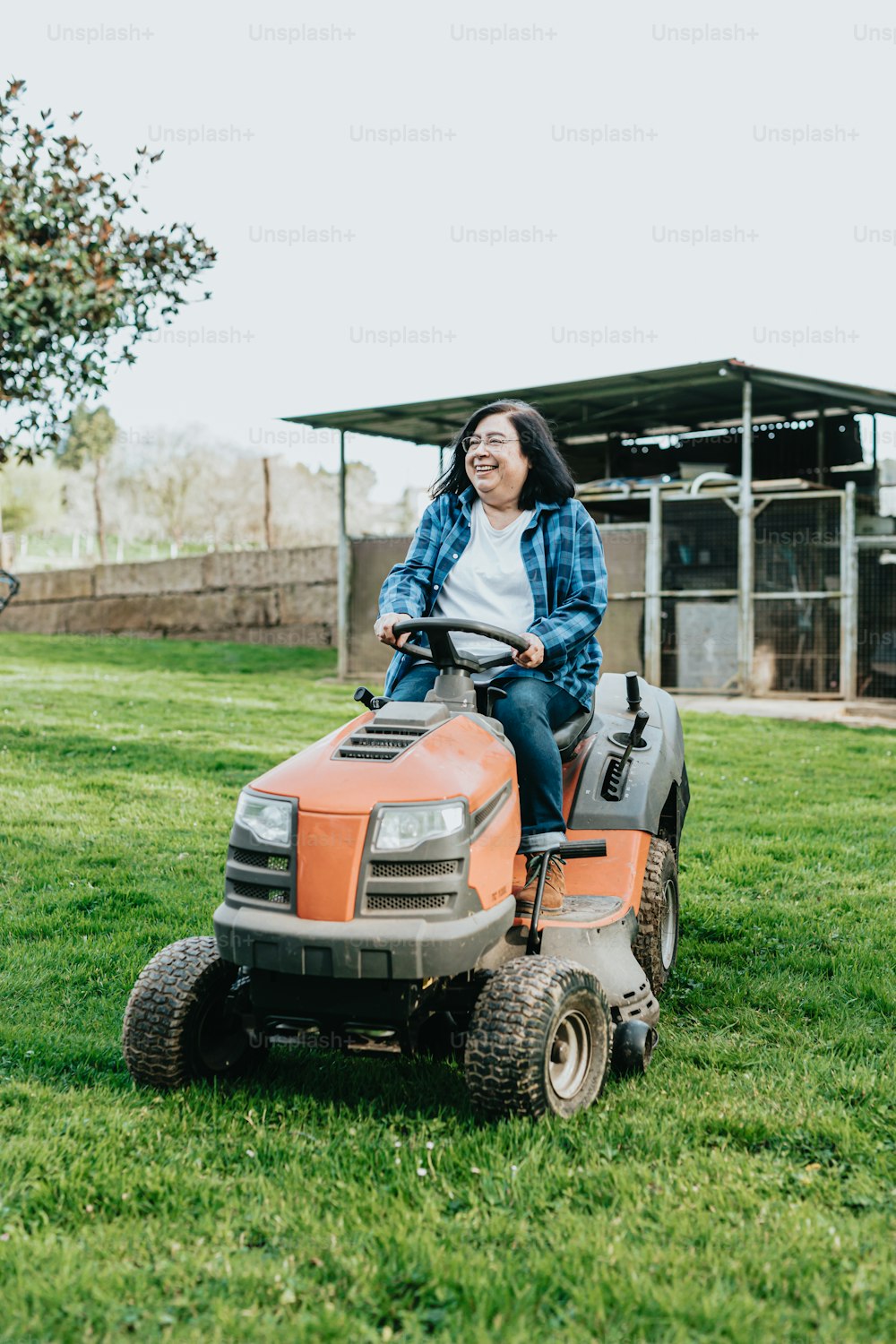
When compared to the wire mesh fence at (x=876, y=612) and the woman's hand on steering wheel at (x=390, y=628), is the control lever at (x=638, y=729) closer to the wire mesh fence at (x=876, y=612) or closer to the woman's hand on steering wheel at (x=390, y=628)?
the woman's hand on steering wheel at (x=390, y=628)

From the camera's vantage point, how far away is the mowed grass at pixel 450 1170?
88.1 inches

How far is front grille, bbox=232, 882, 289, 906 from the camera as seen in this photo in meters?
2.96

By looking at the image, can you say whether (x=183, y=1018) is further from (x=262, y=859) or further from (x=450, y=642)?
(x=450, y=642)

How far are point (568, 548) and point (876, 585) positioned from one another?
11069 millimetres

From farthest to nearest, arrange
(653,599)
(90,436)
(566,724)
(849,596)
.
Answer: (90,436)
(653,599)
(849,596)
(566,724)

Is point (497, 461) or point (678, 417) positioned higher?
point (678, 417)

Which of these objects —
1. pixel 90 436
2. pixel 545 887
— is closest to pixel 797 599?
pixel 545 887

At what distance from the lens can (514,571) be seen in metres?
3.77

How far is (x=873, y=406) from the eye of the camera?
1538 centimetres

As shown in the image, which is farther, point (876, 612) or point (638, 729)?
point (876, 612)

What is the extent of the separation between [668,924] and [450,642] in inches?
57.7

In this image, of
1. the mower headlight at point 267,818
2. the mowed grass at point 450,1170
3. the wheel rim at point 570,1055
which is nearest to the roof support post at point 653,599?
the mowed grass at point 450,1170

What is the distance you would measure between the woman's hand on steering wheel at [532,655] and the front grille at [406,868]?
739 millimetres

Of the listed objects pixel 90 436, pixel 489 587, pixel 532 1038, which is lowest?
pixel 532 1038
